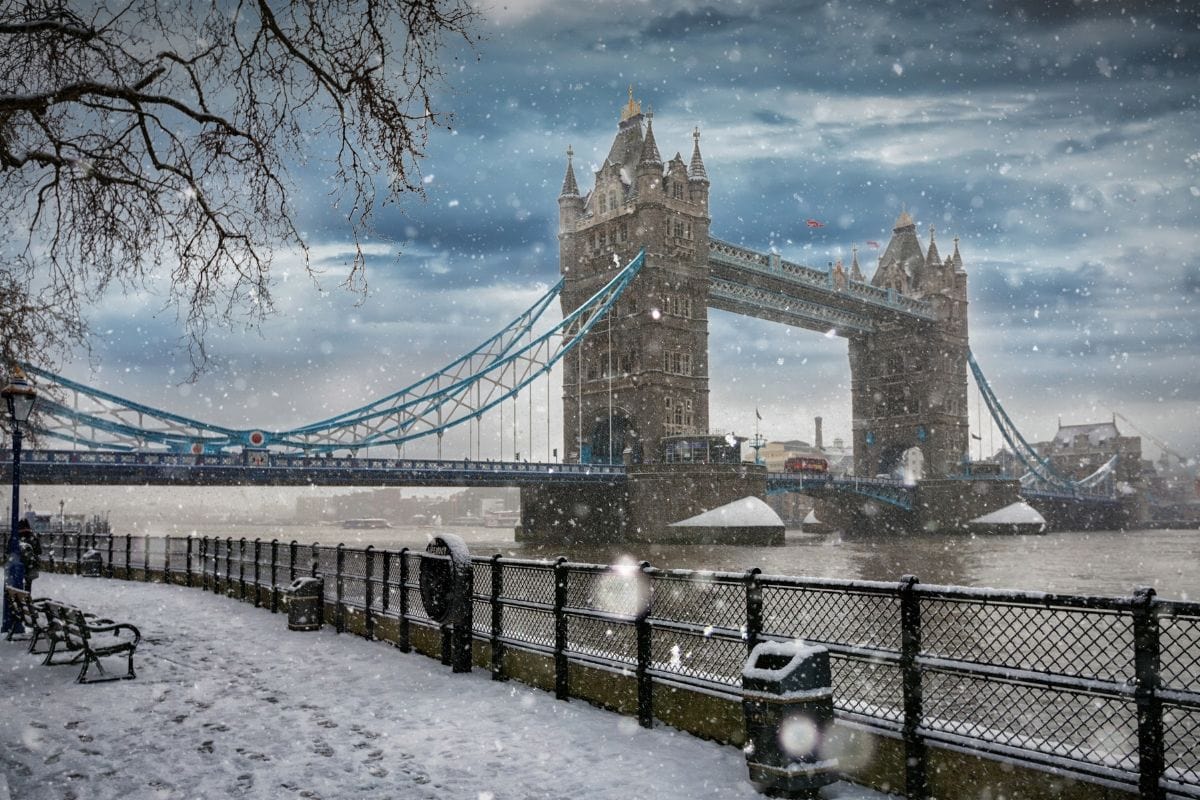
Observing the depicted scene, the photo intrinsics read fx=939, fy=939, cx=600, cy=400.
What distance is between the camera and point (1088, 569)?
124 ft

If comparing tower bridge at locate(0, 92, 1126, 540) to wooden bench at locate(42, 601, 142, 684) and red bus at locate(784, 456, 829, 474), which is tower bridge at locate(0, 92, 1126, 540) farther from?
wooden bench at locate(42, 601, 142, 684)

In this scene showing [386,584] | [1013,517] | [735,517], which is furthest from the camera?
[1013,517]

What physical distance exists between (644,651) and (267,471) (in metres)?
43.9

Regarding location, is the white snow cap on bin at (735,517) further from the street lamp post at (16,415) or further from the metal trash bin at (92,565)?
the street lamp post at (16,415)

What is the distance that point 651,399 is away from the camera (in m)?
64.2

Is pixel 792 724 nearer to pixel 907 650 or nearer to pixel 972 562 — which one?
pixel 907 650

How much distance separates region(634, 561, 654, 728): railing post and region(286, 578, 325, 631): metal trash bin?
6.68m

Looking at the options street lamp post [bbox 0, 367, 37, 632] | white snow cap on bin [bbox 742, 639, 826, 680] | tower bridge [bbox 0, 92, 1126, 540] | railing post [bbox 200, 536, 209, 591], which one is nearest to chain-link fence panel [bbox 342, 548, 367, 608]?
street lamp post [bbox 0, 367, 37, 632]

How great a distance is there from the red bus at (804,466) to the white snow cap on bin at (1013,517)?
14172 mm

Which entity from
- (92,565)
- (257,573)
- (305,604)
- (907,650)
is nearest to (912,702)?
(907,650)

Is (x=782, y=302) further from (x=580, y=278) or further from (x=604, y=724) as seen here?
(x=604, y=724)

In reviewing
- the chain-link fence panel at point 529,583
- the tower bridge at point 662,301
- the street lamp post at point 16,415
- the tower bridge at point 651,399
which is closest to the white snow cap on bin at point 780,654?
the chain-link fence panel at point 529,583

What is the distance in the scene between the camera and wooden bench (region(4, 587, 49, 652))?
1004 cm

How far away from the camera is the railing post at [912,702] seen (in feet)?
17.6
